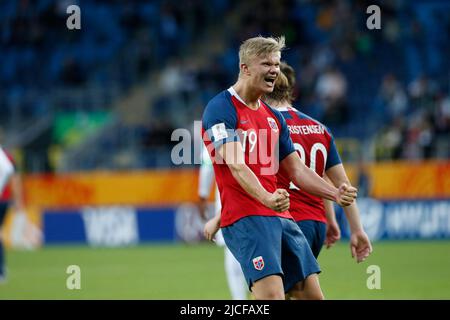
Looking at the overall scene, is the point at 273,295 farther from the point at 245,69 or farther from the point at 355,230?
the point at 245,69

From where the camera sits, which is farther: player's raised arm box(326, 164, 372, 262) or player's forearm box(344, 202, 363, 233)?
player's forearm box(344, 202, 363, 233)

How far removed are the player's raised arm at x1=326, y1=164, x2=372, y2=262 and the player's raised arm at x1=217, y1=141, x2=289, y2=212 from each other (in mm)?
1268

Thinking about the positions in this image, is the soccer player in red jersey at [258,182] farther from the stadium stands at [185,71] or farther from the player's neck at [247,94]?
the stadium stands at [185,71]

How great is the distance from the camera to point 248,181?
7375mm

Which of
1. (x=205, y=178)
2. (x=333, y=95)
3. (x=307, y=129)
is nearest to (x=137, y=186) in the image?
(x=333, y=95)

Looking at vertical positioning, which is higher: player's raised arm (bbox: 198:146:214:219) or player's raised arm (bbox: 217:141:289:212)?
player's raised arm (bbox: 217:141:289:212)

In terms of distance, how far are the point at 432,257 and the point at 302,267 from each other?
1039cm

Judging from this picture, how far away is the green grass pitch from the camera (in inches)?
525

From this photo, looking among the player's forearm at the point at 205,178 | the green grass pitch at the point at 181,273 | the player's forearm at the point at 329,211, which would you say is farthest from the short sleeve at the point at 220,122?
the green grass pitch at the point at 181,273

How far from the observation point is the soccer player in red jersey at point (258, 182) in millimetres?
7438

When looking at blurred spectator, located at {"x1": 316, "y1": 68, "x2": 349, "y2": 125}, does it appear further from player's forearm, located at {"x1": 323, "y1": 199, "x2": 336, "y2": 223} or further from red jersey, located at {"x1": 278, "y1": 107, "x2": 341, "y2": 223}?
red jersey, located at {"x1": 278, "y1": 107, "x2": 341, "y2": 223}

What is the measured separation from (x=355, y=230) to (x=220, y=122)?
1719 millimetres

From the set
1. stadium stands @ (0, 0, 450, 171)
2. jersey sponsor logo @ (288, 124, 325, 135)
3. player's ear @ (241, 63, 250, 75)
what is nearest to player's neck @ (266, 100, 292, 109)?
jersey sponsor logo @ (288, 124, 325, 135)

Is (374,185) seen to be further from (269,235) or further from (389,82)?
(269,235)
